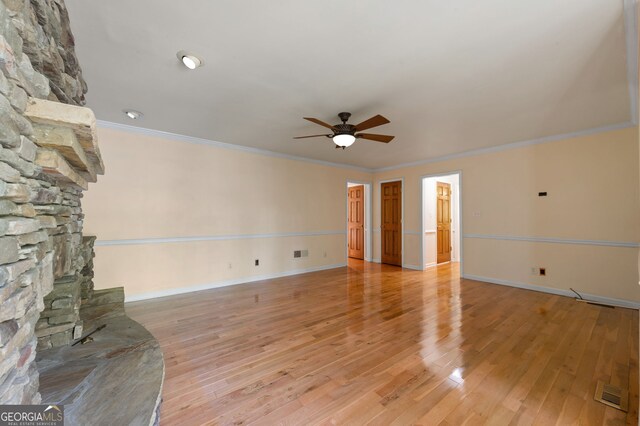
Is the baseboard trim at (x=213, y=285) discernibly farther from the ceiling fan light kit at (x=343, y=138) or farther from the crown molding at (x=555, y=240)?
the crown molding at (x=555, y=240)

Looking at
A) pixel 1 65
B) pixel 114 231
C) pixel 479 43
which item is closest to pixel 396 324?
pixel 479 43

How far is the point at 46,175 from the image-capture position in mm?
1285

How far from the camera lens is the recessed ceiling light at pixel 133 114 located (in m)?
3.16

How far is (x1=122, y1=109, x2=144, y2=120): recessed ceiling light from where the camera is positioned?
10.4 ft

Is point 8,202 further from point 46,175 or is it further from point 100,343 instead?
point 100,343

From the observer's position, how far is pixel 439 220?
6.57m

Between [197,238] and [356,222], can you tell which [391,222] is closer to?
[356,222]

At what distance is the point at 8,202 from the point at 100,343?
1.55m

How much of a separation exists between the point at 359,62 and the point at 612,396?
310 cm

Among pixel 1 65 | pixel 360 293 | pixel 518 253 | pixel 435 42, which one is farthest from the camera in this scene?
pixel 518 253

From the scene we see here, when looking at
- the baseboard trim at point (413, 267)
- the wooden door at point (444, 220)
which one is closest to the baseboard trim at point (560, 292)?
the baseboard trim at point (413, 267)

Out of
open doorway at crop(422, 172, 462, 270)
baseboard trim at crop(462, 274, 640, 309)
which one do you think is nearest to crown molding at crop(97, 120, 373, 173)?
open doorway at crop(422, 172, 462, 270)

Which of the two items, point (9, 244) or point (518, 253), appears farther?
point (518, 253)

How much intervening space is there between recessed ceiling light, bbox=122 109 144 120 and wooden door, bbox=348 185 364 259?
5.31m
